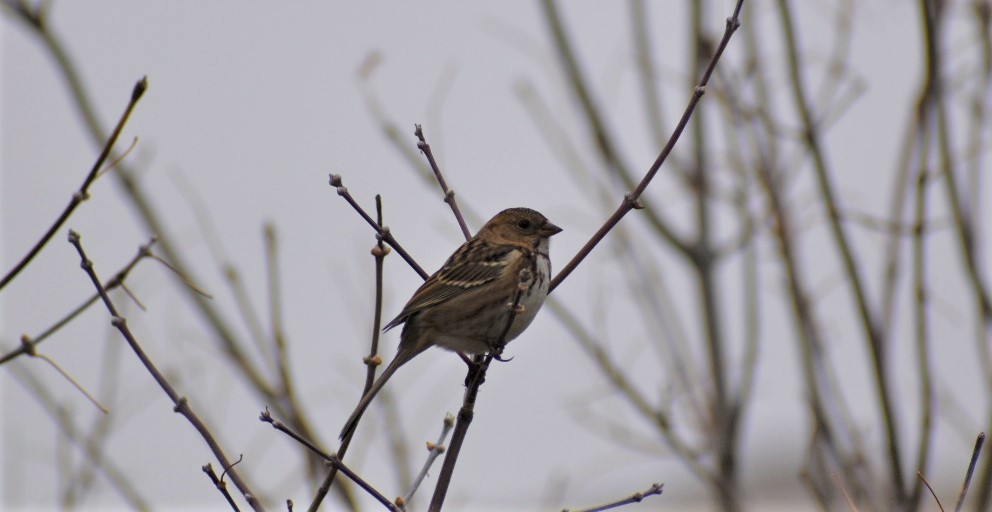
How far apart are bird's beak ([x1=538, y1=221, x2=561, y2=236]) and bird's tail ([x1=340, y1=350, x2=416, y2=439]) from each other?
38.2 inches

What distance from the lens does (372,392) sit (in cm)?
295

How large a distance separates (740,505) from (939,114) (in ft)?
5.41

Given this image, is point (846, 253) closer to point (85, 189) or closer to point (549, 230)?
point (549, 230)

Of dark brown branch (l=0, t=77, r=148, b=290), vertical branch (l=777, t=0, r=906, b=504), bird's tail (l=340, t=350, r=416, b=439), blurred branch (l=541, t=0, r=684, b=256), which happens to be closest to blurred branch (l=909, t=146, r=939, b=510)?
vertical branch (l=777, t=0, r=906, b=504)

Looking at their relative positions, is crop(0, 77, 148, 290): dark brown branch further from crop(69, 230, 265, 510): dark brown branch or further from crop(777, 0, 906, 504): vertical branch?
crop(777, 0, 906, 504): vertical branch

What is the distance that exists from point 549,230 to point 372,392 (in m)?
2.00

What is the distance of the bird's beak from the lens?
4.79 meters

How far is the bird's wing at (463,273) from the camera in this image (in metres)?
4.25

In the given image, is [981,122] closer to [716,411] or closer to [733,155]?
[733,155]

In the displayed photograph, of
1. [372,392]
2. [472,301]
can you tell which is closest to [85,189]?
[372,392]

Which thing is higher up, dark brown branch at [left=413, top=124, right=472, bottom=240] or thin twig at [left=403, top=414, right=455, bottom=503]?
dark brown branch at [left=413, top=124, right=472, bottom=240]

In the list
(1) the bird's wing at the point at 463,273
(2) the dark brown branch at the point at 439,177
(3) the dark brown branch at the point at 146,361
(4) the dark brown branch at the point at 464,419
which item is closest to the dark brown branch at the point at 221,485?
(3) the dark brown branch at the point at 146,361

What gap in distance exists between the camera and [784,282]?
4.36 meters

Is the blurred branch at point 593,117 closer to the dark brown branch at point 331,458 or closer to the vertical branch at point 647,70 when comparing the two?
the vertical branch at point 647,70
